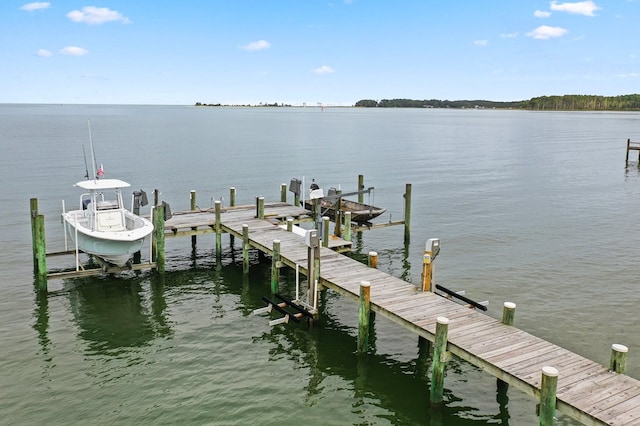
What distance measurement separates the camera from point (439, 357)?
486 inches

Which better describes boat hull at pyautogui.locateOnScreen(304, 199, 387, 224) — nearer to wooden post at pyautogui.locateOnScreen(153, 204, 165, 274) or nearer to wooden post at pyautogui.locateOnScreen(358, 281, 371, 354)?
wooden post at pyautogui.locateOnScreen(153, 204, 165, 274)

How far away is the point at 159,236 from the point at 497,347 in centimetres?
1380

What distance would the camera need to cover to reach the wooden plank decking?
10.1 metres

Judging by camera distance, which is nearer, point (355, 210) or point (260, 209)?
point (260, 209)

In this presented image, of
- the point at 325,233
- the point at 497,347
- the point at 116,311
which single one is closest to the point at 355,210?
the point at 325,233

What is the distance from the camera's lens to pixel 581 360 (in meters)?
11.7

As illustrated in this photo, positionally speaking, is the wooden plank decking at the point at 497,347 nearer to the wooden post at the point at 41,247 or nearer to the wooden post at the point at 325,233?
the wooden post at the point at 325,233

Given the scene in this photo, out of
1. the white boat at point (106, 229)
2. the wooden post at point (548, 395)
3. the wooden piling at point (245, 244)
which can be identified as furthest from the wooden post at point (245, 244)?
the wooden post at point (548, 395)

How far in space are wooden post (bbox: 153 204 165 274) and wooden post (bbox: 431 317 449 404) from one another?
12.5 meters

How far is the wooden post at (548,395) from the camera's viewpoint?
997 cm

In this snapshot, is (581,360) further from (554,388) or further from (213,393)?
(213,393)

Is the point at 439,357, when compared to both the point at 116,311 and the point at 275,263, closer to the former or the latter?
the point at 275,263

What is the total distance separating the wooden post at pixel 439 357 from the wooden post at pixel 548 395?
2476mm

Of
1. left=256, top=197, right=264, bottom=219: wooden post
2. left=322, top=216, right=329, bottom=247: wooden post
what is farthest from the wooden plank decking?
→ left=256, top=197, right=264, bottom=219: wooden post
